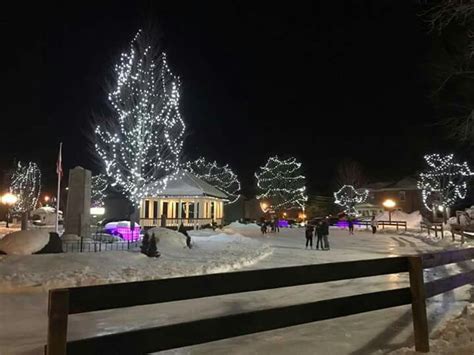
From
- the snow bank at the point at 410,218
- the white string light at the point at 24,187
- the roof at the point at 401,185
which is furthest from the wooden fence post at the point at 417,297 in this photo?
the roof at the point at 401,185

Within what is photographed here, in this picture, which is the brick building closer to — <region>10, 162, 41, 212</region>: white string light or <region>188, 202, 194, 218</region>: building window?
Answer: <region>188, 202, 194, 218</region>: building window

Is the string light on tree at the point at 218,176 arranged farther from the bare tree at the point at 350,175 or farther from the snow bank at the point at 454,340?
the snow bank at the point at 454,340

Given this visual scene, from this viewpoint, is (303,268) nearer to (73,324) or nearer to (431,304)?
(73,324)

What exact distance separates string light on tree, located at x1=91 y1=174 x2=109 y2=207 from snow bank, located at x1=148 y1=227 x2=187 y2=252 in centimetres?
5161

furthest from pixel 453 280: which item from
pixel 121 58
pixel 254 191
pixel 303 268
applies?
pixel 254 191

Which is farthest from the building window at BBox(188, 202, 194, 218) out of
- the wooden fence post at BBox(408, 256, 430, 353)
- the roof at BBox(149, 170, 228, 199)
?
the wooden fence post at BBox(408, 256, 430, 353)

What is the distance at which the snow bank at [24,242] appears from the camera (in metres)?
14.8

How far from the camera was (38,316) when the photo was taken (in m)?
8.31

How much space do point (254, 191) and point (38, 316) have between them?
74.4 metres

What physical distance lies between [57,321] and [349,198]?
248ft

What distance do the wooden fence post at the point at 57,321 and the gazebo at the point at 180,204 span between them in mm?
34083

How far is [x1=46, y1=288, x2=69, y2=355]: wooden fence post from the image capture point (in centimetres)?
330

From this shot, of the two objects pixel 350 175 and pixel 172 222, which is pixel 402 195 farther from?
pixel 172 222

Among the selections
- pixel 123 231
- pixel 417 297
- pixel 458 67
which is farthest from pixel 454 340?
pixel 123 231
